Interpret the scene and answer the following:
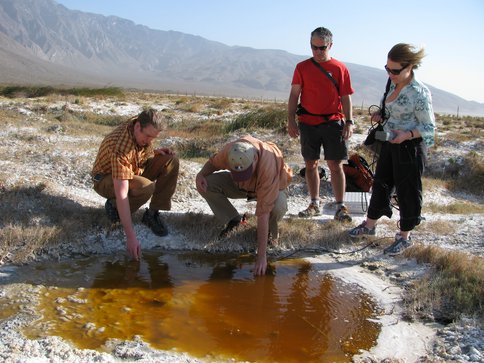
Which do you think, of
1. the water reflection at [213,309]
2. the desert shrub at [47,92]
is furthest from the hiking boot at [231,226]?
the desert shrub at [47,92]

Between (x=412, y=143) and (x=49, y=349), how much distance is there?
10.7 ft

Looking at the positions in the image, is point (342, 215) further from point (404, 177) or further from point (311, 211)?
point (404, 177)

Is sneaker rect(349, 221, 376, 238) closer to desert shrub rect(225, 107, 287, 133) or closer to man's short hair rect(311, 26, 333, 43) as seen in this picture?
man's short hair rect(311, 26, 333, 43)

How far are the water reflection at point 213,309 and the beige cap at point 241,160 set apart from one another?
968mm

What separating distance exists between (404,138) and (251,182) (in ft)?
4.40

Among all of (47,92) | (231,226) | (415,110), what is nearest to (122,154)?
(231,226)

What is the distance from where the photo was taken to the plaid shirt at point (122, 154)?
4.35 meters

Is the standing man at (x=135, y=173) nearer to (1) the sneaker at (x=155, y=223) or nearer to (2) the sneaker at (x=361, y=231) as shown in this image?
(1) the sneaker at (x=155, y=223)

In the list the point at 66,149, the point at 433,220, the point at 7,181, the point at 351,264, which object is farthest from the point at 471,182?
the point at 7,181

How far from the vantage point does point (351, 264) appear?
4797 mm

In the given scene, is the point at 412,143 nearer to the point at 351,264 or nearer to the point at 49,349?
the point at 351,264

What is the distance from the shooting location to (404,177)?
454 centimetres

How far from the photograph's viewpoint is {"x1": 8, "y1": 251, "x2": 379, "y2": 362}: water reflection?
3324mm

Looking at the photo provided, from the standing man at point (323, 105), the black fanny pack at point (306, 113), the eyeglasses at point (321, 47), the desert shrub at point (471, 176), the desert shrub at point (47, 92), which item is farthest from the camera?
the desert shrub at point (47, 92)
